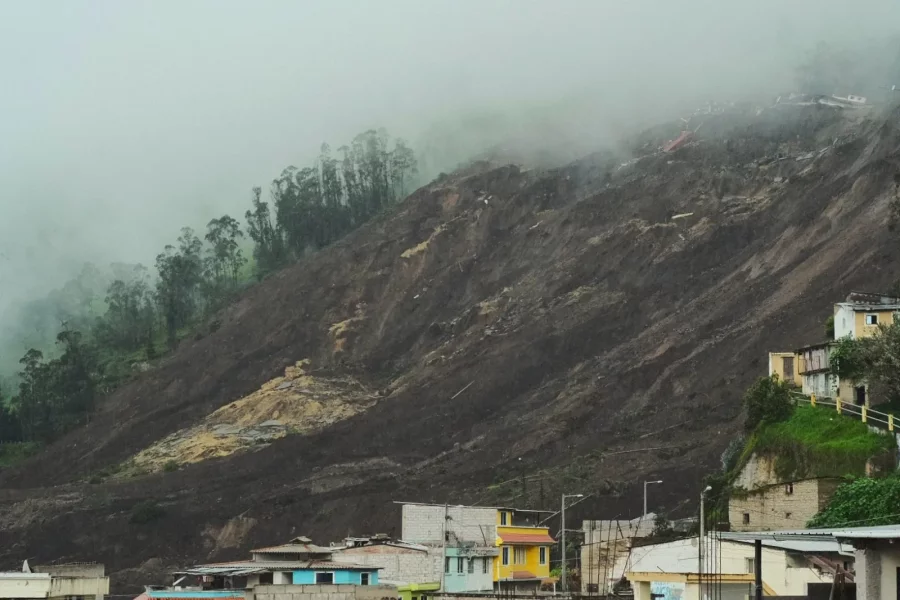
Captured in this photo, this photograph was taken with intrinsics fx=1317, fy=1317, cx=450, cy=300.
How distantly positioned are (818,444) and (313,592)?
21233 mm

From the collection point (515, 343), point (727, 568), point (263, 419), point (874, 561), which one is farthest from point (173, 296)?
point (874, 561)

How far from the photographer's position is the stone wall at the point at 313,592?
3156cm

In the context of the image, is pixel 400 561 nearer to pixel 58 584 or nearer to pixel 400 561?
pixel 400 561

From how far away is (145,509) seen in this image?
90.1m

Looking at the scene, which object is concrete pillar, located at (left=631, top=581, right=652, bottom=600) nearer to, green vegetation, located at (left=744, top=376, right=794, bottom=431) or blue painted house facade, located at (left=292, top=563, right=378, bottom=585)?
blue painted house facade, located at (left=292, top=563, right=378, bottom=585)

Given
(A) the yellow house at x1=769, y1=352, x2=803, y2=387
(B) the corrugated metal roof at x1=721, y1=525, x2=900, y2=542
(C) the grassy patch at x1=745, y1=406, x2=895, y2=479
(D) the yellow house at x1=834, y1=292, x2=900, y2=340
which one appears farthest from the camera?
(A) the yellow house at x1=769, y1=352, x2=803, y2=387

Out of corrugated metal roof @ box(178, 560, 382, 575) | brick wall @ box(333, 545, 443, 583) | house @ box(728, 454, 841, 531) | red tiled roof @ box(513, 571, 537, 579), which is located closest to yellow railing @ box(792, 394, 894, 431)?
house @ box(728, 454, 841, 531)

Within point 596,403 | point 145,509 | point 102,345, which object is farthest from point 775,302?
point 102,345

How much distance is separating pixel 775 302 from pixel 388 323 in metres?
37.8

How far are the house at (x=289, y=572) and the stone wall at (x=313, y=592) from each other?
5.71 ft

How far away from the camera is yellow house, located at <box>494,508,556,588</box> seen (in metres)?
46.9

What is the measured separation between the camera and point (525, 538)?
49.2 m

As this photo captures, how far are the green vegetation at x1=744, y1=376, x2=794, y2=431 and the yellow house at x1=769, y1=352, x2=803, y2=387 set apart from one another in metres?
4.58

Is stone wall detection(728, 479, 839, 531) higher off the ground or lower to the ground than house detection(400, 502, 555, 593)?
higher
